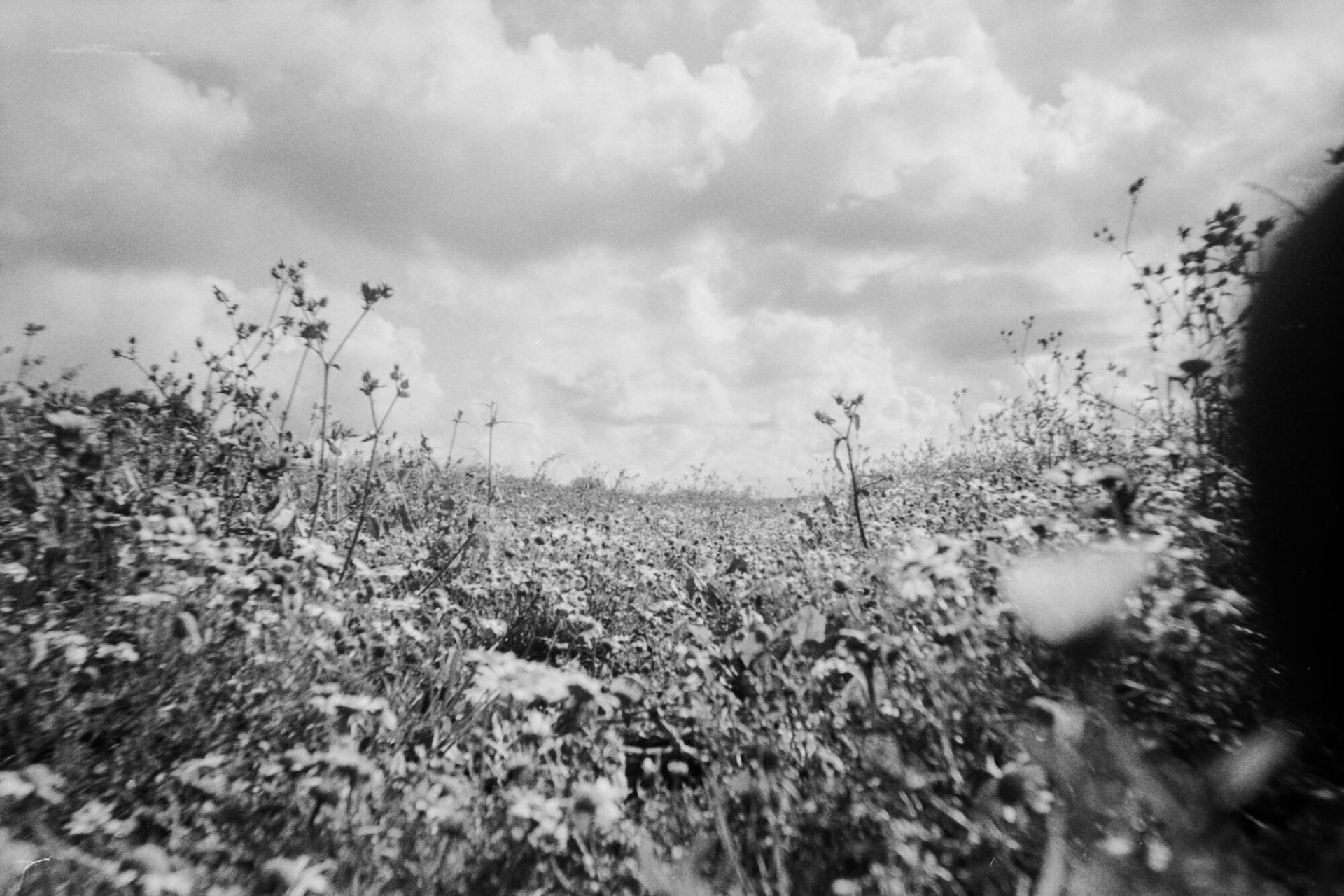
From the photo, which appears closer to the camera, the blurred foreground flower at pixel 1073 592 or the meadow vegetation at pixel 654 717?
the meadow vegetation at pixel 654 717

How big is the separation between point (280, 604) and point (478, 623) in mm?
1316

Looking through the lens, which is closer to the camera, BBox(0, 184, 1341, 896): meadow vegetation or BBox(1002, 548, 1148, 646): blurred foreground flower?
BBox(0, 184, 1341, 896): meadow vegetation

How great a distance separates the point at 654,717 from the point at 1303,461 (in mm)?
2459

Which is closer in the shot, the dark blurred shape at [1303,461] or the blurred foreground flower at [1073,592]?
the dark blurred shape at [1303,461]

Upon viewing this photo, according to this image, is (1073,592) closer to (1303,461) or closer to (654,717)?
(1303,461)

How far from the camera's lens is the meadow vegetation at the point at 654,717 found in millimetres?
1747

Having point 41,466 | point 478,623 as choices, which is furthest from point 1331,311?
point 41,466

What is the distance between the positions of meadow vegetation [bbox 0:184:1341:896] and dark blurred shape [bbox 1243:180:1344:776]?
0.53 feet

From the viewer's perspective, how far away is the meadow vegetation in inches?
68.8

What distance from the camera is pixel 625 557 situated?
18.0 feet

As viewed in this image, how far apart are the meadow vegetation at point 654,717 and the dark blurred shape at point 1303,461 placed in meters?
0.16

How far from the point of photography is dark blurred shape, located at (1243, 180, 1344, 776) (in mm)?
1932

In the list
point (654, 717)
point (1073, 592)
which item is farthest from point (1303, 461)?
point (654, 717)

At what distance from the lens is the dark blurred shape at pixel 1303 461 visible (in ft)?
6.34
